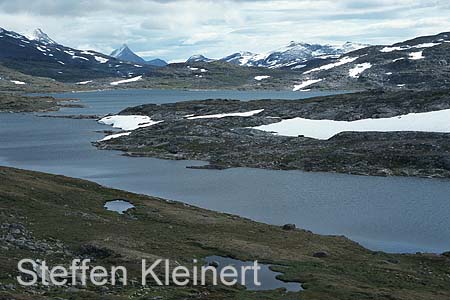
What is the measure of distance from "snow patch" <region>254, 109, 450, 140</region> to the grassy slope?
74.5 m

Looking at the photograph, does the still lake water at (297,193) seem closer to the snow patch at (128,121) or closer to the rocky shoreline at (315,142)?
the rocky shoreline at (315,142)

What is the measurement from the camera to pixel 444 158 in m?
99.0

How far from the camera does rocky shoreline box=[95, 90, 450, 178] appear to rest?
10281 centimetres

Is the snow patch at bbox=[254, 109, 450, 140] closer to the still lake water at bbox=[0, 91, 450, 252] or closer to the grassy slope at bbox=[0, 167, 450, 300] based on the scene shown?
the still lake water at bbox=[0, 91, 450, 252]

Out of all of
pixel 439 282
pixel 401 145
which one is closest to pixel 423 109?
pixel 401 145

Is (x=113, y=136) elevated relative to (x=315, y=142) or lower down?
elevated

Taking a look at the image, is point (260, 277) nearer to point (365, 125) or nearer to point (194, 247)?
point (194, 247)

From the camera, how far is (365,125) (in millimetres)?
135250

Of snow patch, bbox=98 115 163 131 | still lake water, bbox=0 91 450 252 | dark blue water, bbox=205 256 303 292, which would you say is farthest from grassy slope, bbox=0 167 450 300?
snow patch, bbox=98 115 163 131

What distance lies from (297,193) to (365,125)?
59.9 m

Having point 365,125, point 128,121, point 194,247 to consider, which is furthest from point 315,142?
point 128,121

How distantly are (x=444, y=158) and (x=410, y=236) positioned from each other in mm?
46427

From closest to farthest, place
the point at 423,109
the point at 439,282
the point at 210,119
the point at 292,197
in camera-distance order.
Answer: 1. the point at 439,282
2. the point at 292,197
3. the point at 423,109
4. the point at 210,119

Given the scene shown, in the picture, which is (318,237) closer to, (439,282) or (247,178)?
(439,282)
